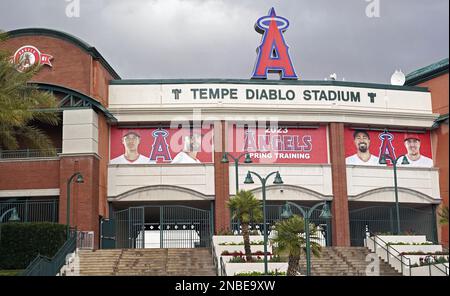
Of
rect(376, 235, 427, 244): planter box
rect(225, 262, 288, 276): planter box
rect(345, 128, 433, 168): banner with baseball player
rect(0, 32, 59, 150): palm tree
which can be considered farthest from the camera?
rect(345, 128, 433, 168): banner with baseball player

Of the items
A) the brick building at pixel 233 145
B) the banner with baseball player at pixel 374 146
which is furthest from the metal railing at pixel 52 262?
the banner with baseball player at pixel 374 146

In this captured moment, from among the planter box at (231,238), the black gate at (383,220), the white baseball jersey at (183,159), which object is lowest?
the planter box at (231,238)

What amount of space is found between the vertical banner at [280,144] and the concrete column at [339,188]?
2.42ft

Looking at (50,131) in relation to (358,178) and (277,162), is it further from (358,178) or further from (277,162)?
(358,178)

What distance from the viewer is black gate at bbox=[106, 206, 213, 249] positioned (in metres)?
34.2

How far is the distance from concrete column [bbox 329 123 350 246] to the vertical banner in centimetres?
74

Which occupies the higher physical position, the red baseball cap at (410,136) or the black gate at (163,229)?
the red baseball cap at (410,136)

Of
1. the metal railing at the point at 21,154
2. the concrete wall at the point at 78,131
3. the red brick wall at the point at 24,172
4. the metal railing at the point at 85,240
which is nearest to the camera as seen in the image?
the metal railing at the point at 85,240

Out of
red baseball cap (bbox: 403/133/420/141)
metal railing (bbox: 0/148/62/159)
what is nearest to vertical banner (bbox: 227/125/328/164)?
red baseball cap (bbox: 403/133/420/141)

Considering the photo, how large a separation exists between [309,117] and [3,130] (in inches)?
668

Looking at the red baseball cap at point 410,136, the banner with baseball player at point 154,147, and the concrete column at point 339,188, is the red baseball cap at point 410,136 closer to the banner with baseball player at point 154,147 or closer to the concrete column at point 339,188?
the concrete column at point 339,188

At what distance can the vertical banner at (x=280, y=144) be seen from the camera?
115 feet

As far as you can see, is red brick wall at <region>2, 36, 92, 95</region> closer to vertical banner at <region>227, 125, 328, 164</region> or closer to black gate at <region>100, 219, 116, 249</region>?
black gate at <region>100, 219, 116, 249</region>
